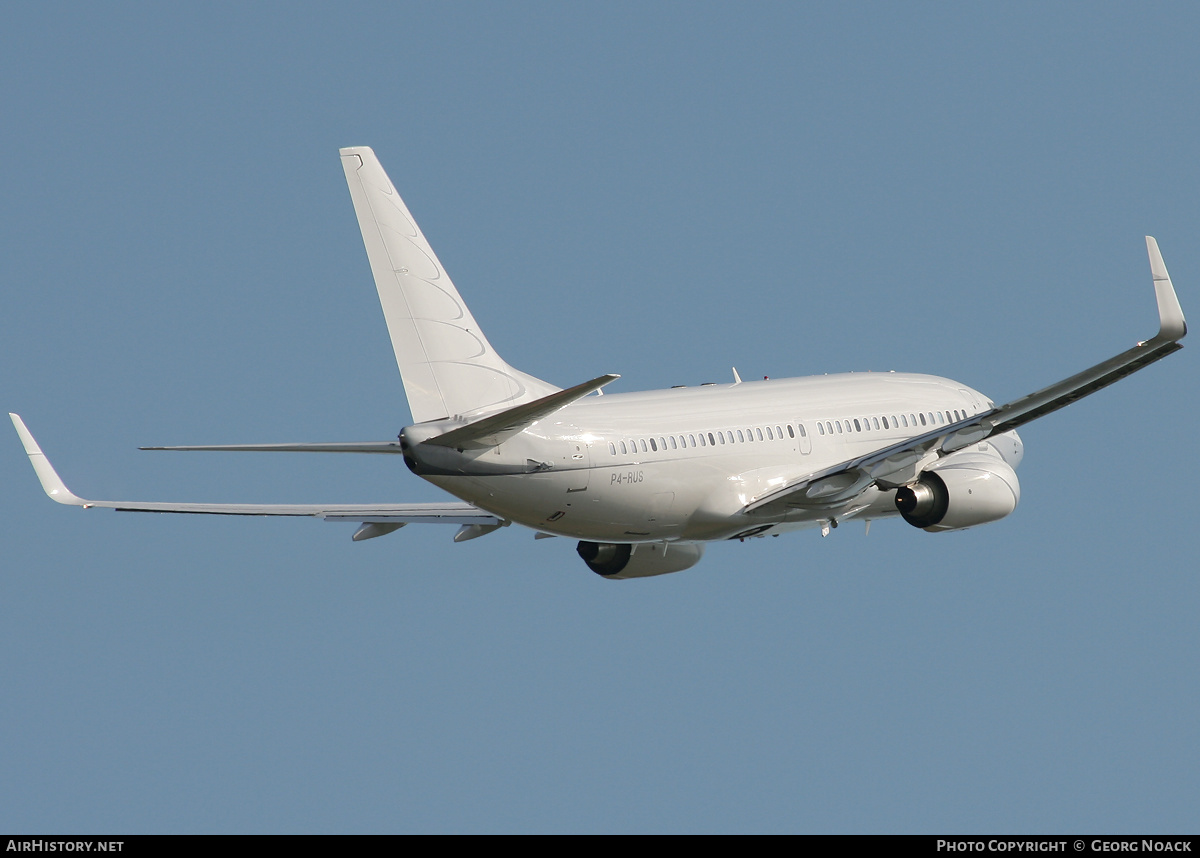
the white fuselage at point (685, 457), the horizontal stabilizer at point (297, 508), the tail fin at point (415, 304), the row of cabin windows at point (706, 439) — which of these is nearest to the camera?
the tail fin at point (415, 304)

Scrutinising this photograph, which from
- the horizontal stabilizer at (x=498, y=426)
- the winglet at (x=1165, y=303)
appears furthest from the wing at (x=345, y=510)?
the winglet at (x=1165, y=303)

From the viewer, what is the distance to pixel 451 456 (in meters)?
38.2

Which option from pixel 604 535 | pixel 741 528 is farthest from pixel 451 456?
Answer: pixel 741 528

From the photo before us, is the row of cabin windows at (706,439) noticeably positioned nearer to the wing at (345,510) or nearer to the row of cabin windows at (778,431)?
the row of cabin windows at (778,431)

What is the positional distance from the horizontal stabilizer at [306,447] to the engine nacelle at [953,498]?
13.5m

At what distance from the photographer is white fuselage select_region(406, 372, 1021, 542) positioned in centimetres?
4009

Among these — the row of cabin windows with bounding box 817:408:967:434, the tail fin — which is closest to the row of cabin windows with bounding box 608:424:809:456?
the row of cabin windows with bounding box 817:408:967:434

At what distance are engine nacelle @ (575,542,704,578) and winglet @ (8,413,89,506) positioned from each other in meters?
12.9

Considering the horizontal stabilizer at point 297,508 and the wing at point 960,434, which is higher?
the horizontal stabilizer at point 297,508

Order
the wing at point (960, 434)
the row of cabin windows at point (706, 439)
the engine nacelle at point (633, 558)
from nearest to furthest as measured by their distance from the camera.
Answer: the wing at point (960, 434) → the row of cabin windows at point (706, 439) → the engine nacelle at point (633, 558)

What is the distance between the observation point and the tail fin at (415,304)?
3791 centimetres

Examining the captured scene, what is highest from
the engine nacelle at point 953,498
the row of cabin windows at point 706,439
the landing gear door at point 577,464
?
the row of cabin windows at point 706,439

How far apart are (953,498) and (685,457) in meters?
7.08
